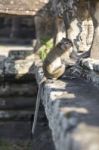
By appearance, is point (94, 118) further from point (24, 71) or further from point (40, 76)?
point (24, 71)

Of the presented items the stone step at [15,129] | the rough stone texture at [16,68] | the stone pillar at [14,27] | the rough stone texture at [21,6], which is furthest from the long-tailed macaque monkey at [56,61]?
the stone pillar at [14,27]

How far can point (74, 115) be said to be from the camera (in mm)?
3787

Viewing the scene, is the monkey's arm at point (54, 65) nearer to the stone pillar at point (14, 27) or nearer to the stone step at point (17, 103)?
the stone step at point (17, 103)

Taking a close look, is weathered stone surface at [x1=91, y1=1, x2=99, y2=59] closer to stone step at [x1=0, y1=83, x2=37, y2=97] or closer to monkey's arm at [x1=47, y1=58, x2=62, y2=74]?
monkey's arm at [x1=47, y1=58, x2=62, y2=74]

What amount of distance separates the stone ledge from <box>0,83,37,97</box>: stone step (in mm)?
3337

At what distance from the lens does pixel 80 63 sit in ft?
21.3

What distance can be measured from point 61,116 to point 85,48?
4100mm

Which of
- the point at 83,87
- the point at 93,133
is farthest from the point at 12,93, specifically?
the point at 93,133

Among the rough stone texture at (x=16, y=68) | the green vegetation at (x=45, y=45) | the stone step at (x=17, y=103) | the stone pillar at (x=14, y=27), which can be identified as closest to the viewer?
the rough stone texture at (x=16, y=68)

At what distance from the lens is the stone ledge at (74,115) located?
312cm

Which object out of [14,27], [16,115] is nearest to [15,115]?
[16,115]

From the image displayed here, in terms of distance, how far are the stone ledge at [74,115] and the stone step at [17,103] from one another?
132 inches

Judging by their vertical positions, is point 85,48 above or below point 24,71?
above

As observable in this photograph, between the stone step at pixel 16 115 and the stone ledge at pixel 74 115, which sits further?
the stone step at pixel 16 115
